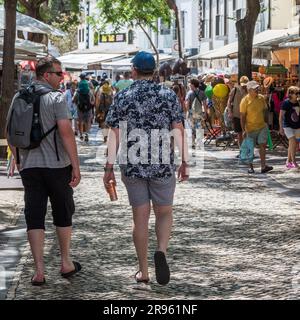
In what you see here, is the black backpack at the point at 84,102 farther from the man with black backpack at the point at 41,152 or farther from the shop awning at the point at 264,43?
the man with black backpack at the point at 41,152

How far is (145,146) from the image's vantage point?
8070 millimetres

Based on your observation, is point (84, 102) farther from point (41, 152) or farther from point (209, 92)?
point (41, 152)

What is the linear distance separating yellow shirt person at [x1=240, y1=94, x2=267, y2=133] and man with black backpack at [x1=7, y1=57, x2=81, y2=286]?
1034 cm

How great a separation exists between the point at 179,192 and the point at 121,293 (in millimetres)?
7670

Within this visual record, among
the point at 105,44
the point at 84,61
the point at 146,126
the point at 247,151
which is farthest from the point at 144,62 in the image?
the point at 105,44

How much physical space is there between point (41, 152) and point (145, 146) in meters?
0.82

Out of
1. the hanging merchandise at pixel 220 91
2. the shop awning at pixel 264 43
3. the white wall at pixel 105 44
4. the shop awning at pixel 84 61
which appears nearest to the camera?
the hanging merchandise at pixel 220 91

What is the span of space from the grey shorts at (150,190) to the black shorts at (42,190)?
49cm

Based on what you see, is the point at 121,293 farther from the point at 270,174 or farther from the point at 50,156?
the point at 270,174

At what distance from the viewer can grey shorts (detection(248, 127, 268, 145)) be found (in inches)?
730

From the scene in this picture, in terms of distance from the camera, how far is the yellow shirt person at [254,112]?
60.5 feet

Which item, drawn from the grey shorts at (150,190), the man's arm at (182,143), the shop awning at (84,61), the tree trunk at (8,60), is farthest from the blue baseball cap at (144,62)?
the shop awning at (84,61)

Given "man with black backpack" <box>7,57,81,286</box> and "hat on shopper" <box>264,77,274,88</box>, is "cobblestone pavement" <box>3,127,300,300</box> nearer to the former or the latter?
"man with black backpack" <box>7,57,81,286</box>
